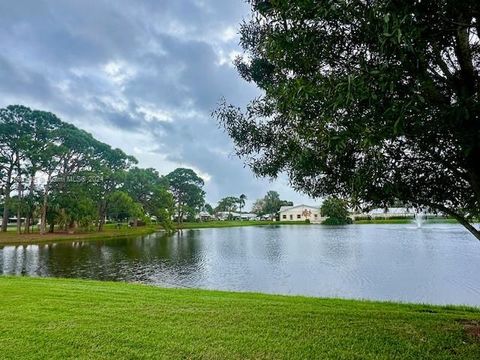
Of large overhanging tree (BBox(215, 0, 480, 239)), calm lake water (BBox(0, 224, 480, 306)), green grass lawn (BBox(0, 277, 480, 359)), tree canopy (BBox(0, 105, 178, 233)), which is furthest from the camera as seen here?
tree canopy (BBox(0, 105, 178, 233))

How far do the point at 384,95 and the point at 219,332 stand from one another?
416cm

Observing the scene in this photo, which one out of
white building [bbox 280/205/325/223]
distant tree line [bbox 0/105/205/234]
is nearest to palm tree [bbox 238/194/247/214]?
white building [bbox 280/205/325/223]

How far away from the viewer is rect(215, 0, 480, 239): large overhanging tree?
3.00m

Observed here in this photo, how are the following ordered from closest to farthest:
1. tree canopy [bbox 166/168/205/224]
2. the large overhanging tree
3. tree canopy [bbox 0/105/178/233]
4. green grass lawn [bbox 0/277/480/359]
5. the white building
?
the large overhanging tree → green grass lawn [bbox 0/277/480/359] → tree canopy [bbox 0/105/178/233] → tree canopy [bbox 166/168/205/224] → the white building

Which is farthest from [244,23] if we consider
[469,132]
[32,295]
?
[32,295]

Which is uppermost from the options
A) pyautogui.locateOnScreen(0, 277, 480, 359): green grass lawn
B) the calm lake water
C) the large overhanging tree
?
the large overhanging tree

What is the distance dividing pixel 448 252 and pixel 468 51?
2276 centimetres

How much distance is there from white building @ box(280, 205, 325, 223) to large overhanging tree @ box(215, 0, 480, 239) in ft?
283

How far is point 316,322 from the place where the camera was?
20.0 ft

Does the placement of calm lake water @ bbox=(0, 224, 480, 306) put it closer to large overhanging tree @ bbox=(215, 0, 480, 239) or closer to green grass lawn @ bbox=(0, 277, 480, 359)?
green grass lawn @ bbox=(0, 277, 480, 359)

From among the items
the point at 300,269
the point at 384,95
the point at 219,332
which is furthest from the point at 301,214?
the point at 384,95

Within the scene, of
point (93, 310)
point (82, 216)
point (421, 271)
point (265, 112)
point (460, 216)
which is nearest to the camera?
point (460, 216)

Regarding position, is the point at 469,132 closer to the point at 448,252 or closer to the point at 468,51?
the point at 468,51

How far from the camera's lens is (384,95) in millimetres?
3117
